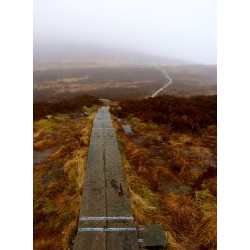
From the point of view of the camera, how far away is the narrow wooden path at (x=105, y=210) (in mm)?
3693

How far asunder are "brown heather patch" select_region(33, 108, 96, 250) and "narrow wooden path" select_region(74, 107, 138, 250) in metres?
0.21

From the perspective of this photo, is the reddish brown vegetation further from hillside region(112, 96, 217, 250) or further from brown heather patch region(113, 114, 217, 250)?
brown heather patch region(113, 114, 217, 250)

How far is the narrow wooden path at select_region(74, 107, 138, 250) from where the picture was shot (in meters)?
3.69

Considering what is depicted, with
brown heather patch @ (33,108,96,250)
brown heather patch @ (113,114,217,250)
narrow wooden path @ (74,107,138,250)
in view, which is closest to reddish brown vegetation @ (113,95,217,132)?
brown heather patch @ (113,114,217,250)

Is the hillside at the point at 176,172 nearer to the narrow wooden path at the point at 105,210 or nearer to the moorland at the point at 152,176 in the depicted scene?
the moorland at the point at 152,176

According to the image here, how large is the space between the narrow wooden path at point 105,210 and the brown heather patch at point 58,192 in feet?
0.70

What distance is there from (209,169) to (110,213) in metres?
3.96

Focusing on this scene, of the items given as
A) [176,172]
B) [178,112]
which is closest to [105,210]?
[176,172]

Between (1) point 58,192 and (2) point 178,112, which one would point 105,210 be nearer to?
(1) point 58,192

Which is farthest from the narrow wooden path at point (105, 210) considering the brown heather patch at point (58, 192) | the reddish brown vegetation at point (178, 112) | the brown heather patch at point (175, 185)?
the reddish brown vegetation at point (178, 112)

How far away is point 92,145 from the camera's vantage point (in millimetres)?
7738

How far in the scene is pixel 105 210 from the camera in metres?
4.37
